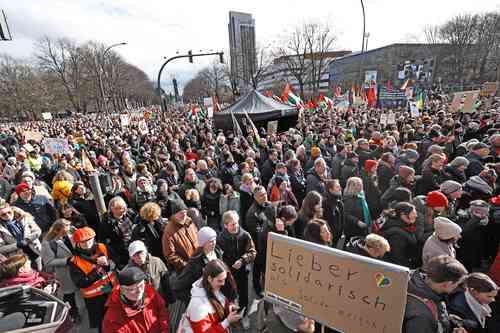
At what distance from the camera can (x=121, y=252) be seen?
11.9 ft

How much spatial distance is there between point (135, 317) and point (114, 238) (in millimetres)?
1615

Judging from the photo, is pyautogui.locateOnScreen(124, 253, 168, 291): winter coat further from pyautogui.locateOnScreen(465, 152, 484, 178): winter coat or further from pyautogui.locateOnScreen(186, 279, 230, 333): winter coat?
pyautogui.locateOnScreen(465, 152, 484, 178): winter coat

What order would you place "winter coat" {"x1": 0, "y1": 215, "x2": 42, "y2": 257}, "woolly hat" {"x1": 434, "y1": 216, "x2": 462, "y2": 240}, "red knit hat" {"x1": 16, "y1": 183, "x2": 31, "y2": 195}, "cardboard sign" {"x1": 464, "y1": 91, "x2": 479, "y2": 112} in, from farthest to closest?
"cardboard sign" {"x1": 464, "y1": 91, "x2": 479, "y2": 112} → "red knit hat" {"x1": 16, "y1": 183, "x2": 31, "y2": 195} → "winter coat" {"x1": 0, "y1": 215, "x2": 42, "y2": 257} → "woolly hat" {"x1": 434, "y1": 216, "x2": 462, "y2": 240}

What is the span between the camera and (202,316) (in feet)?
6.66

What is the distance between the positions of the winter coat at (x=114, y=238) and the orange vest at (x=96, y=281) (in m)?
0.57

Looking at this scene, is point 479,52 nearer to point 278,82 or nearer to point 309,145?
point 278,82

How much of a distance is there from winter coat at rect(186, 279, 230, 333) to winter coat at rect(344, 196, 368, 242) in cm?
241

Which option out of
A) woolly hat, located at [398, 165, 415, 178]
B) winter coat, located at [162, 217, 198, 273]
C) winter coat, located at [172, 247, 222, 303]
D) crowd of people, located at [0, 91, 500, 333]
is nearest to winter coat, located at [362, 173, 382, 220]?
crowd of people, located at [0, 91, 500, 333]

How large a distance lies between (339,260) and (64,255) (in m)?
3.07

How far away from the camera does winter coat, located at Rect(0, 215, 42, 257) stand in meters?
3.17

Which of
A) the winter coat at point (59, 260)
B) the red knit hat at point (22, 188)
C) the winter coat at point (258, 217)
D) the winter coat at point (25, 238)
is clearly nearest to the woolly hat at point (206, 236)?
the winter coat at point (258, 217)

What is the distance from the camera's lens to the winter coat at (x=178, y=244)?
3135 millimetres

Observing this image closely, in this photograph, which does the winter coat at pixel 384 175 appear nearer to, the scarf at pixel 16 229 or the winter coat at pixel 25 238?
the winter coat at pixel 25 238

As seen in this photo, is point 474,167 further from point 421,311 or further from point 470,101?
point 470,101
